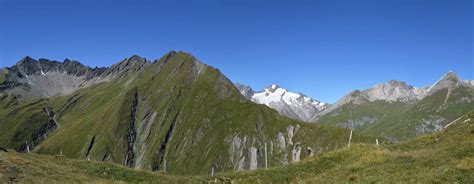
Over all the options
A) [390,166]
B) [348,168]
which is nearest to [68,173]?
[348,168]

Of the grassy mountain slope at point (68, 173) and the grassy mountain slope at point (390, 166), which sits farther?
the grassy mountain slope at point (68, 173)

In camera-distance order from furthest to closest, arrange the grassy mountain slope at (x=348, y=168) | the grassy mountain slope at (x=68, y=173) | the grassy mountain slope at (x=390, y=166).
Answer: the grassy mountain slope at (x=68, y=173) → the grassy mountain slope at (x=348, y=168) → the grassy mountain slope at (x=390, y=166)

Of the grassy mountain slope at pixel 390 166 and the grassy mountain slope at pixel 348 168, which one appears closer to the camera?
the grassy mountain slope at pixel 390 166

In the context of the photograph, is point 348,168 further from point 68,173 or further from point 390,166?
point 68,173

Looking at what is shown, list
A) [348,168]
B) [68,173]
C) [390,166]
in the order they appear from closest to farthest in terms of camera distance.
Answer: [390,166] → [348,168] → [68,173]

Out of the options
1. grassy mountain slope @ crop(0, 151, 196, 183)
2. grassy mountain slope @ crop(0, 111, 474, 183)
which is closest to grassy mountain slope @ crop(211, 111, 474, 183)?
grassy mountain slope @ crop(0, 111, 474, 183)

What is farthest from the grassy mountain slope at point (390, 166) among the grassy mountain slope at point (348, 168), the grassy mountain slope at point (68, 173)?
the grassy mountain slope at point (68, 173)

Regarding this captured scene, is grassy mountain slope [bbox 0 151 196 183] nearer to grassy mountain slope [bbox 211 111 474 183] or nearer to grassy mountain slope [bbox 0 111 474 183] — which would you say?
grassy mountain slope [bbox 0 111 474 183]

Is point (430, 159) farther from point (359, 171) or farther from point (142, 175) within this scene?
point (142, 175)

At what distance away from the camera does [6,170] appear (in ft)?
101

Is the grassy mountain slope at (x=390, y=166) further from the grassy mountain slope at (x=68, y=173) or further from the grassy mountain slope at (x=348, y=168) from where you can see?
the grassy mountain slope at (x=68, y=173)

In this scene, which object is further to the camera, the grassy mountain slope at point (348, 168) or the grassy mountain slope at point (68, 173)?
the grassy mountain slope at point (68, 173)

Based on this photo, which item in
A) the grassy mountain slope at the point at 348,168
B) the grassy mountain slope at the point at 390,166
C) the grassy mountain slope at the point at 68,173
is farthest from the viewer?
the grassy mountain slope at the point at 68,173

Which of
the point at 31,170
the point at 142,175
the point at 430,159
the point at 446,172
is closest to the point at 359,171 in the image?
the point at 430,159
